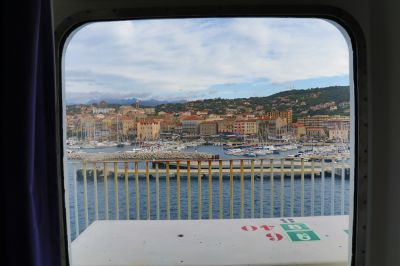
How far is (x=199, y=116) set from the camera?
3.57m

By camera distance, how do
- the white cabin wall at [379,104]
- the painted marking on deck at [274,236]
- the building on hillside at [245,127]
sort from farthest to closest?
the building on hillside at [245,127], the painted marking on deck at [274,236], the white cabin wall at [379,104]

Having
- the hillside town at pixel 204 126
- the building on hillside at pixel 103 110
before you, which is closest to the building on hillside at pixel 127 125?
the hillside town at pixel 204 126

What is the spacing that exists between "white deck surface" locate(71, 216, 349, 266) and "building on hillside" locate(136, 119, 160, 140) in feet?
3.17

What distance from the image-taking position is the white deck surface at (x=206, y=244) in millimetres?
2404

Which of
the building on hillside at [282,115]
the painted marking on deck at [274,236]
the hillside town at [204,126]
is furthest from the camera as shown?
the building on hillside at [282,115]

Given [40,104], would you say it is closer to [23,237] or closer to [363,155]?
[23,237]

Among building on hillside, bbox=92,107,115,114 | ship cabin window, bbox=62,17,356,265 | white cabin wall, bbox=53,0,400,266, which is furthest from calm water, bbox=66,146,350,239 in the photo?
white cabin wall, bbox=53,0,400,266

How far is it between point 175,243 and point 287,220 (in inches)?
52.4

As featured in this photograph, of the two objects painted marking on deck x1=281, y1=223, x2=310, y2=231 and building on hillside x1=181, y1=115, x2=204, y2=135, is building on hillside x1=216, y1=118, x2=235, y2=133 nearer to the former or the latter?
building on hillside x1=181, y1=115, x2=204, y2=135

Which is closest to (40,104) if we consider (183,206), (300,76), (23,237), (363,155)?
(23,237)

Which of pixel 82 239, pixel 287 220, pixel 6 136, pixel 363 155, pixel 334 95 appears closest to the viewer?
pixel 6 136

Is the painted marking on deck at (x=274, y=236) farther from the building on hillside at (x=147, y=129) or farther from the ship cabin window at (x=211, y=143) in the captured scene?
the building on hillside at (x=147, y=129)

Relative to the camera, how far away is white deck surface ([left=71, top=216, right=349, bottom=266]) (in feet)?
7.89

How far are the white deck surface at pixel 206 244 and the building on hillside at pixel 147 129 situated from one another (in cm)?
97
